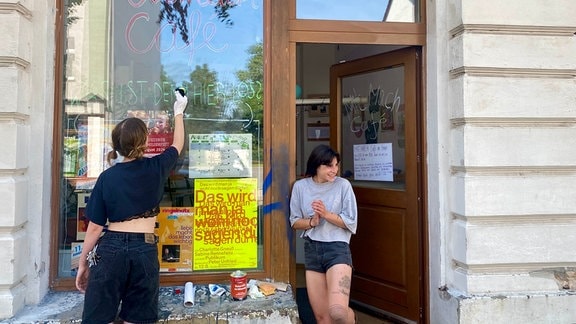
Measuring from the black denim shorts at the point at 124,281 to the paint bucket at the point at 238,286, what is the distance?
0.70 metres

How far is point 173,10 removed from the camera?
367 cm

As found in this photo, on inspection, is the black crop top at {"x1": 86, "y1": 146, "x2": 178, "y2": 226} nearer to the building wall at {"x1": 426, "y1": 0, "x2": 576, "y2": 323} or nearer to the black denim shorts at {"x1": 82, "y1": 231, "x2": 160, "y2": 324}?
the black denim shorts at {"x1": 82, "y1": 231, "x2": 160, "y2": 324}

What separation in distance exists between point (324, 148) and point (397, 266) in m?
1.53

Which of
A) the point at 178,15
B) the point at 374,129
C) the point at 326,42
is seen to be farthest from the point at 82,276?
the point at 374,129

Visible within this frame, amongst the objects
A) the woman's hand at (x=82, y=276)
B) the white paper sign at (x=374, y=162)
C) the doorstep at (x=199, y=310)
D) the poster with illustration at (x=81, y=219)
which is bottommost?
the doorstep at (x=199, y=310)

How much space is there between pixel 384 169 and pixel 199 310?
7.28ft

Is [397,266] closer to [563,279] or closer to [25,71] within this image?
[563,279]

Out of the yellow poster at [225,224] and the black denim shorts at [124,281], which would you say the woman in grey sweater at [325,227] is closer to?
the yellow poster at [225,224]

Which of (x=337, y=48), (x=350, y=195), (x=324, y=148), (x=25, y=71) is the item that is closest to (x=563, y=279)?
(x=350, y=195)

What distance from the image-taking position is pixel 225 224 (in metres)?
3.64

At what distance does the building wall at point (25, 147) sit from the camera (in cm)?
299

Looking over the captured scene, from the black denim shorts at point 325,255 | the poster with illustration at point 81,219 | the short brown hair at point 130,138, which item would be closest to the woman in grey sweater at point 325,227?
the black denim shorts at point 325,255

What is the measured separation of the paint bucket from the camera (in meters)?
3.29

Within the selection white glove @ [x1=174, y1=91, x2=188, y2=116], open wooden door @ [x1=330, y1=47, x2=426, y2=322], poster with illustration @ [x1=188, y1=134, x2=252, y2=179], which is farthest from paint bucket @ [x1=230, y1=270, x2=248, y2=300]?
open wooden door @ [x1=330, y1=47, x2=426, y2=322]
